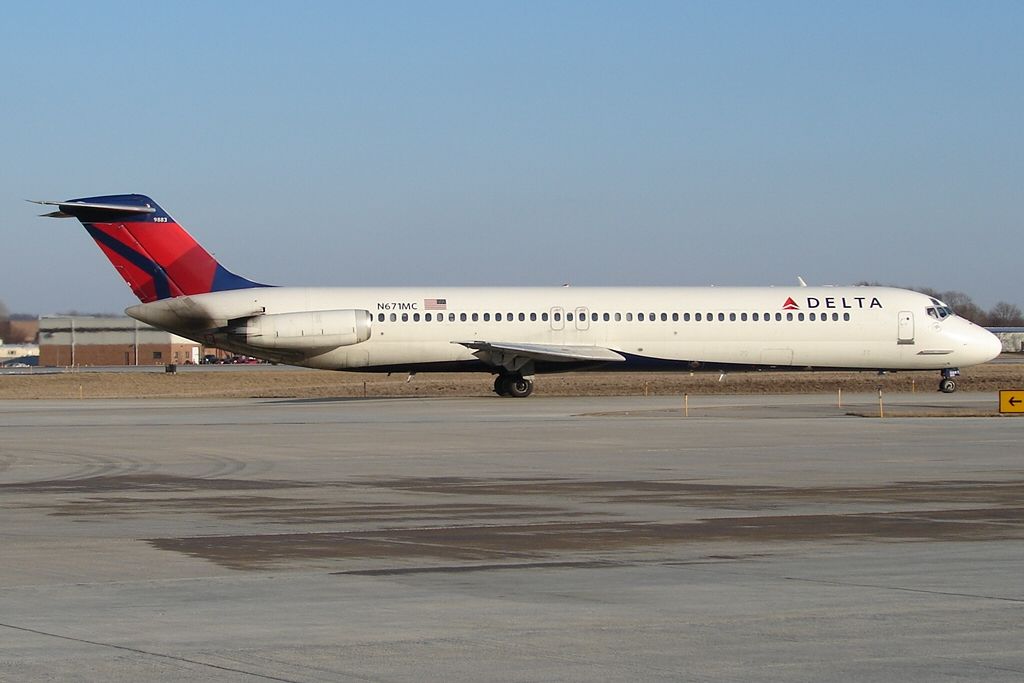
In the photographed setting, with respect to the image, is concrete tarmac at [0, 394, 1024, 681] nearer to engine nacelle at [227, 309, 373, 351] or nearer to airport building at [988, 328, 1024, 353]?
engine nacelle at [227, 309, 373, 351]

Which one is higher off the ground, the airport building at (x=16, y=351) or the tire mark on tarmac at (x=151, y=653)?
the airport building at (x=16, y=351)

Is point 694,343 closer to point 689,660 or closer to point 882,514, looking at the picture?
point 882,514

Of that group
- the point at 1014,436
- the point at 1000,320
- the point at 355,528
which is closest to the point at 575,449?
the point at 1014,436

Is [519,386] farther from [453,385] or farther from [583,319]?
[453,385]

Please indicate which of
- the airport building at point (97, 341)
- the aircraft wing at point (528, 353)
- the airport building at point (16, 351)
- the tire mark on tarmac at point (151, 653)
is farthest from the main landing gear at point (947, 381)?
the airport building at point (16, 351)

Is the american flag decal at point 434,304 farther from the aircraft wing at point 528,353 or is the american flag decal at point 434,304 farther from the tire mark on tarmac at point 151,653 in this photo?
the tire mark on tarmac at point 151,653

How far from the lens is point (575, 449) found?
25.1 meters

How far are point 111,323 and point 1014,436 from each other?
81.0 m

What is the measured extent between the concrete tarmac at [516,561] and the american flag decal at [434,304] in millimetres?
19307

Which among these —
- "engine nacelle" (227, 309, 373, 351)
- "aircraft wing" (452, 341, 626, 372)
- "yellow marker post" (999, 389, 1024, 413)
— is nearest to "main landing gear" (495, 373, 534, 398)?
"aircraft wing" (452, 341, 626, 372)

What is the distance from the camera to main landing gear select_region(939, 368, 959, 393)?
47469 millimetres

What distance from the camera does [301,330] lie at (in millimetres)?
44062

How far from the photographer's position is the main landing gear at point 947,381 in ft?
156

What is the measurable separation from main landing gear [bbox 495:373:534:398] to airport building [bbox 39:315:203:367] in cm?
5576
